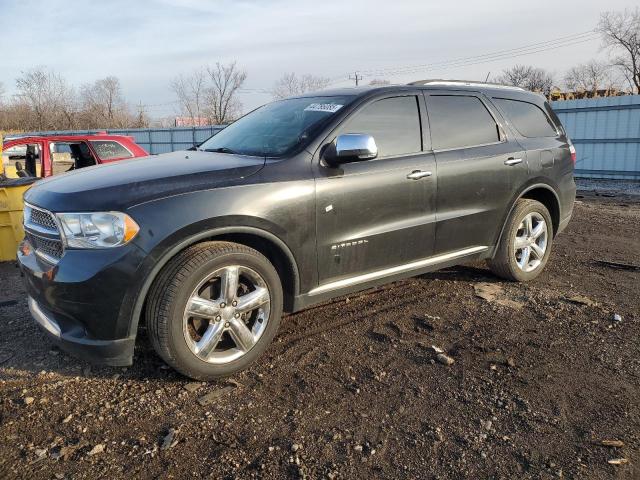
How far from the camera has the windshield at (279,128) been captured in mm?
3650

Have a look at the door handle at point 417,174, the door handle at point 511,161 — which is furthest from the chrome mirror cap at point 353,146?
the door handle at point 511,161

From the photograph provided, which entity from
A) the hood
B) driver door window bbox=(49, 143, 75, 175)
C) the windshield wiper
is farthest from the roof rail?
driver door window bbox=(49, 143, 75, 175)

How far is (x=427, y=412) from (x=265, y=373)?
3.47 ft

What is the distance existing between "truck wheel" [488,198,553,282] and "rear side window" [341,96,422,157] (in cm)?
140

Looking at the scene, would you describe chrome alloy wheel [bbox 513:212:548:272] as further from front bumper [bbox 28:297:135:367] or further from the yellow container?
the yellow container

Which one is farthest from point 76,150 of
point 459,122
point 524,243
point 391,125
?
point 524,243

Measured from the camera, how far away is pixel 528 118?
5055 mm

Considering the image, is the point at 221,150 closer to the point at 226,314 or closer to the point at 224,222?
the point at 224,222

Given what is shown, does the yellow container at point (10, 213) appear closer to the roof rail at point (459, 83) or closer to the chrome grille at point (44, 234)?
the chrome grille at point (44, 234)

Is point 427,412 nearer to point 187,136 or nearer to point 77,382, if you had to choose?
point 77,382

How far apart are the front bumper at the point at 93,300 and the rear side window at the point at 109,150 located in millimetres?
5512

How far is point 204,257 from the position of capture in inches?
117

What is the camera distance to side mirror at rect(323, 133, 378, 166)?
134 inches

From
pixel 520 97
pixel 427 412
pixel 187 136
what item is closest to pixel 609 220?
pixel 520 97
